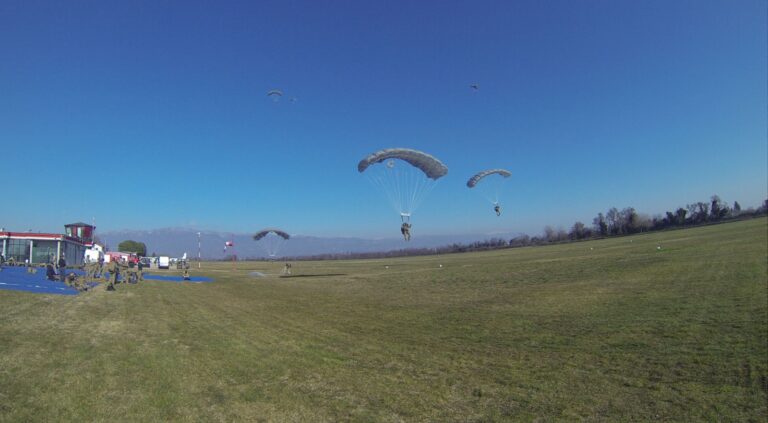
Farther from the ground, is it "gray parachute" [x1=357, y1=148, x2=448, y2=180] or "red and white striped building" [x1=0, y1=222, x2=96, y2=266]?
"gray parachute" [x1=357, y1=148, x2=448, y2=180]

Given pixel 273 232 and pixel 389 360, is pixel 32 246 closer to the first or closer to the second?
pixel 273 232

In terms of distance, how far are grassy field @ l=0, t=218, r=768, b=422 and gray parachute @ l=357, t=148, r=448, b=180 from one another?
11.5 m

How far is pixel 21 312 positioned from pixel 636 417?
16.3 m

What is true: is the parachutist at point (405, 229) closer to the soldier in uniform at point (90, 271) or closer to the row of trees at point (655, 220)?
the soldier in uniform at point (90, 271)

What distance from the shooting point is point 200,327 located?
13461 mm

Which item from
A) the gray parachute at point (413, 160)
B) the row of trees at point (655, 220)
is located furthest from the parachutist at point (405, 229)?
the row of trees at point (655, 220)

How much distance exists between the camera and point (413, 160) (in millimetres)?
28828

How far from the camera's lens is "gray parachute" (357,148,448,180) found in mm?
27453

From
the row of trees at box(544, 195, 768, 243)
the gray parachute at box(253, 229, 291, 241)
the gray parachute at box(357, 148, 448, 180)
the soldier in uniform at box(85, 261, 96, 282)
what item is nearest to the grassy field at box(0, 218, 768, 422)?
the soldier in uniform at box(85, 261, 96, 282)

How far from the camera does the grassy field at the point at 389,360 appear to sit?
7.10 metres

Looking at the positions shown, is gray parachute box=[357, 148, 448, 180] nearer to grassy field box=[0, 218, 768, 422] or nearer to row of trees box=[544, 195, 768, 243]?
grassy field box=[0, 218, 768, 422]

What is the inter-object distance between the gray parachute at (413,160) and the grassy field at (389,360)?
11.5 m

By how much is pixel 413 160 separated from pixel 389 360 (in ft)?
65.4

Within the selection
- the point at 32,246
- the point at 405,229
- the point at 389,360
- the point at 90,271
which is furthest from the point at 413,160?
the point at 32,246
